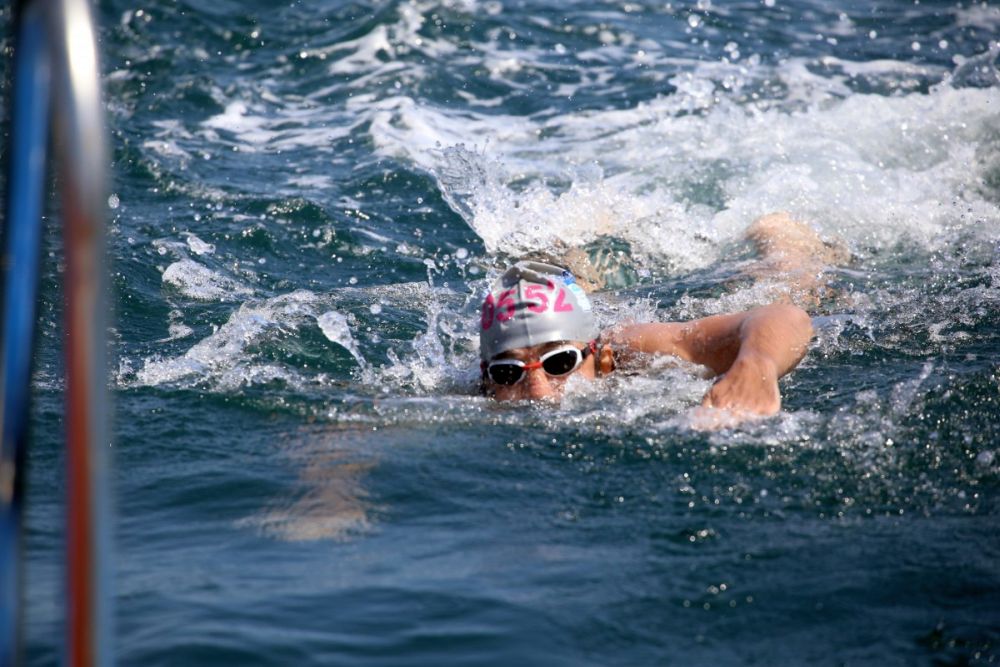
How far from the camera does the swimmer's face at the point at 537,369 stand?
5.49 meters

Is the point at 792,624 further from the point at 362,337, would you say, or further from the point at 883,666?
the point at 362,337

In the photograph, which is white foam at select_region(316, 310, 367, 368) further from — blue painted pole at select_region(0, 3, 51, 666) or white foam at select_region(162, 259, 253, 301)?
blue painted pole at select_region(0, 3, 51, 666)

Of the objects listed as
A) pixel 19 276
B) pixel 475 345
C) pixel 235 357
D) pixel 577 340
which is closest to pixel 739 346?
pixel 577 340

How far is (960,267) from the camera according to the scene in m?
7.25

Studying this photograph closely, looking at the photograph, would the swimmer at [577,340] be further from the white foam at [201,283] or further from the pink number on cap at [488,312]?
the white foam at [201,283]

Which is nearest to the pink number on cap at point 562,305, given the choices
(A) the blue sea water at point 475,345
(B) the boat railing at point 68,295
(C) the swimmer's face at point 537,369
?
(C) the swimmer's face at point 537,369

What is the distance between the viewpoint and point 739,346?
550 cm

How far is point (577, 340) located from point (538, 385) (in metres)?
0.34

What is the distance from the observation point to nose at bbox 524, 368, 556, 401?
546 cm

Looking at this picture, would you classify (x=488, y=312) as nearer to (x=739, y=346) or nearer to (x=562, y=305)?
(x=562, y=305)

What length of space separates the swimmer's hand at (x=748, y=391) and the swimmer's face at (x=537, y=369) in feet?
2.69

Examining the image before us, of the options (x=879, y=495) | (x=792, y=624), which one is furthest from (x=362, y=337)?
(x=792, y=624)

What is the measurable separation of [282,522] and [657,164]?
6.88 meters

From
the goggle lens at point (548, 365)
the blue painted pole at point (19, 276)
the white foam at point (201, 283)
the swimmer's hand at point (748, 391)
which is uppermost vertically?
the blue painted pole at point (19, 276)
